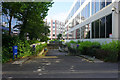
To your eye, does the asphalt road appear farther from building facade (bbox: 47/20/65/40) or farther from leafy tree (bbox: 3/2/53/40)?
building facade (bbox: 47/20/65/40)

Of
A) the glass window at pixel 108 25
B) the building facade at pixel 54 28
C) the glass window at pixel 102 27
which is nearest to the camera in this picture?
the glass window at pixel 108 25

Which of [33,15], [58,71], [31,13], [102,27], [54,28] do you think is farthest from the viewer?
[54,28]

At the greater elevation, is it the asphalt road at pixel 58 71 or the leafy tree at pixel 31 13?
the leafy tree at pixel 31 13

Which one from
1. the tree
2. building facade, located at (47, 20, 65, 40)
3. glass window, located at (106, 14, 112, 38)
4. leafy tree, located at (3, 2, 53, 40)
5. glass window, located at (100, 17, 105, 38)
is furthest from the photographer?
building facade, located at (47, 20, 65, 40)

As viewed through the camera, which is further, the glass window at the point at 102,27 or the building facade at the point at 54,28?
the building facade at the point at 54,28

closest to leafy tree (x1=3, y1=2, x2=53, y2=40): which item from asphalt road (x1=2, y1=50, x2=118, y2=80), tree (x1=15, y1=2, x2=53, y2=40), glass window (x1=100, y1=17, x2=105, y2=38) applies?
tree (x1=15, y1=2, x2=53, y2=40)

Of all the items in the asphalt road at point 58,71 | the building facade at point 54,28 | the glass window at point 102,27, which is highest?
the building facade at point 54,28

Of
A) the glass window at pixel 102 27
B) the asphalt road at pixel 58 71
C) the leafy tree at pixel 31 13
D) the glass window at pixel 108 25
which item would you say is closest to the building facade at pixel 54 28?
the leafy tree at pixel 31 13

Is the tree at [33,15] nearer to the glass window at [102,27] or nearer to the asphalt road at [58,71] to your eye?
the glass window at [102,27]

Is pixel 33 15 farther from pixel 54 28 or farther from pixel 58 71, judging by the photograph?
pixel 54 28

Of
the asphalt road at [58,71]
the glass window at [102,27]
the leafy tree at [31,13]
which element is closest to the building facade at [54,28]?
the leafy tree at [31,13]

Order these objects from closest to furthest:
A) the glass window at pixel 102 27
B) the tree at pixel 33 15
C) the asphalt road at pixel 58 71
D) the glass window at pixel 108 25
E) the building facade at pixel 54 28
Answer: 1. the asphalt road at pixel 58 71
2. the tree at pixel 33 15
3. the glass window at pixel 108 25
4. the glass window at pixel 102 27
5. the building facade at pixel 54 28

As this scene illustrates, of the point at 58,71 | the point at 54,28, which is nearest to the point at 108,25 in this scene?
the point at 58,71

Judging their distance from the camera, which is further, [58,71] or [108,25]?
[108,25]
